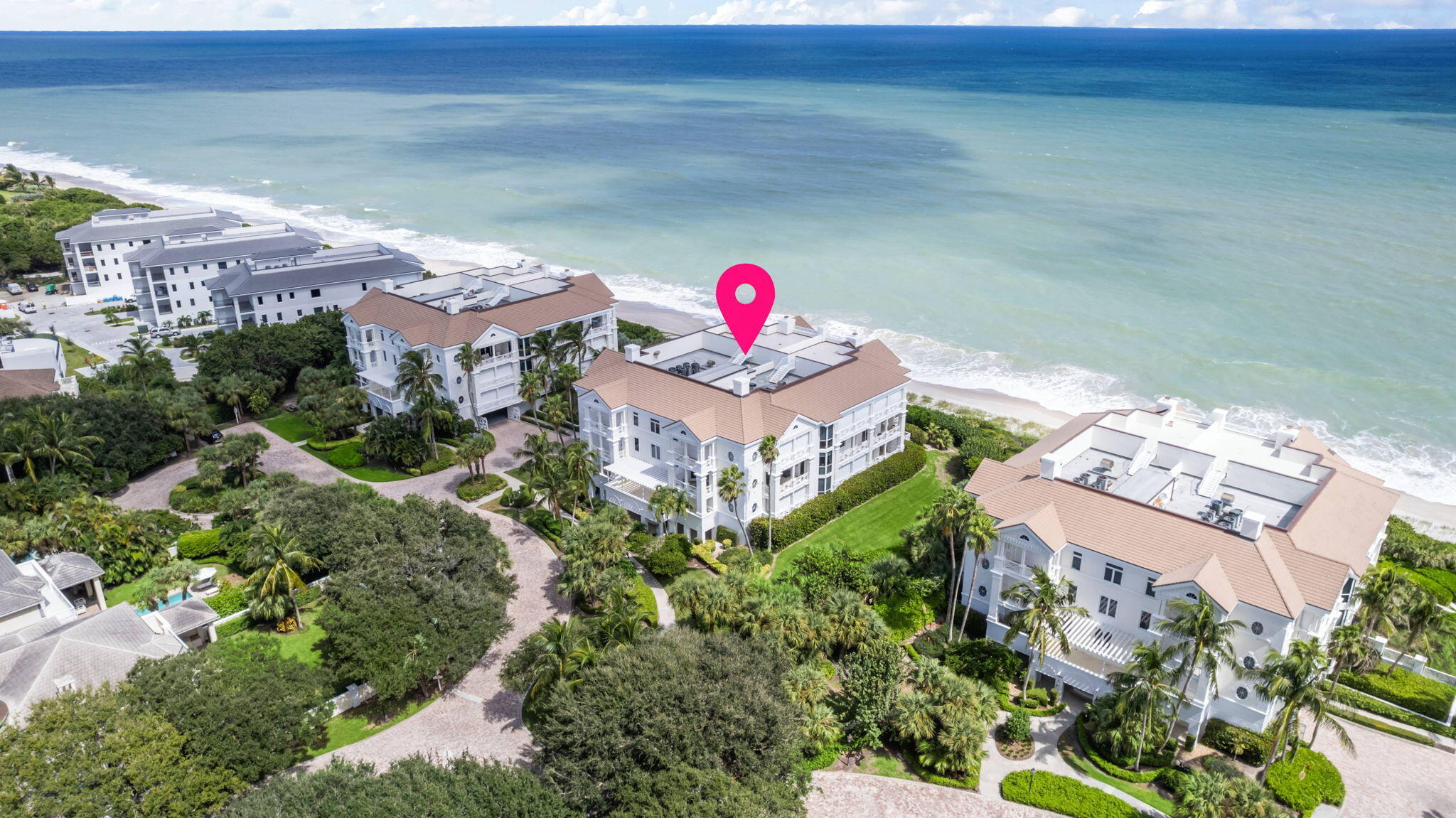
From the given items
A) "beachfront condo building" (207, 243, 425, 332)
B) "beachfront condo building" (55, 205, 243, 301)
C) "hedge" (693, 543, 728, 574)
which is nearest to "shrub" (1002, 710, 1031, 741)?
"hedge" (693, 543, 728, 574)

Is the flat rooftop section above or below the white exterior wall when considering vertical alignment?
above

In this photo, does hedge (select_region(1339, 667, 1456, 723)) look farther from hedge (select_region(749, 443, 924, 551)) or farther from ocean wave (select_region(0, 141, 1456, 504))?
ocean wave (select_region(0, 141, 1456, 504))

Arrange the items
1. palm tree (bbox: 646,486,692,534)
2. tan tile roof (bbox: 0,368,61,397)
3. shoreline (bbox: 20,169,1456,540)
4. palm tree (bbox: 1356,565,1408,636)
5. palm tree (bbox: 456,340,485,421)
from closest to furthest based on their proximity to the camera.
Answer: palm tree (bbox: 1356,565,1408,636) < palm tree (bbox: 646,486,692,534) < shoreline (bbox: 20,169,1456,540) < tan tile roof (bbox: 0,368,61,397) < palm tree (bbox: 456,340,485,421)

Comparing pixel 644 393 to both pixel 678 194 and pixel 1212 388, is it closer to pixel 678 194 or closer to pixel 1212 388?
pixel 1212 388

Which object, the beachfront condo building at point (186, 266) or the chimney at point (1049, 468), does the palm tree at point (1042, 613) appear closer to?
the chimney at point (1049, 468)

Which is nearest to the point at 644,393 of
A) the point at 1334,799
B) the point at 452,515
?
the point at 452,515

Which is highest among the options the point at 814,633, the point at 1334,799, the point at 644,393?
the point at 644,393

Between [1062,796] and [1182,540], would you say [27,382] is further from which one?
[1182,540]
